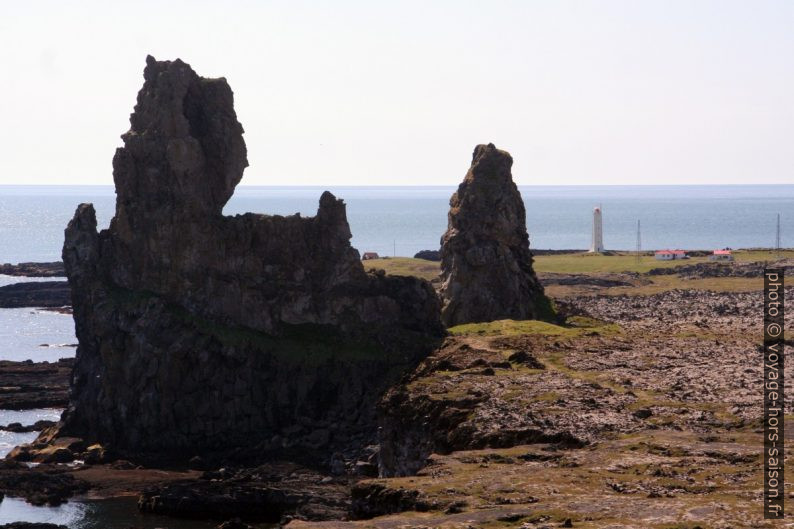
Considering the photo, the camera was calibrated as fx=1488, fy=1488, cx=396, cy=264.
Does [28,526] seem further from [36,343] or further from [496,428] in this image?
[36,343]

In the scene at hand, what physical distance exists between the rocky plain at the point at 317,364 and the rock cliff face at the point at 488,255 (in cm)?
20

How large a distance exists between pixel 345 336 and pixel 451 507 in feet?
197

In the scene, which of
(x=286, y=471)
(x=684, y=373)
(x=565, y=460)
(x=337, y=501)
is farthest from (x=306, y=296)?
(x=565, y=460)

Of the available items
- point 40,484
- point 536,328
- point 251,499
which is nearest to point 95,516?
point 40,484

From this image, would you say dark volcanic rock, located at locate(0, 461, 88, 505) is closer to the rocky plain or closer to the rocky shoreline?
the rocky shoreline

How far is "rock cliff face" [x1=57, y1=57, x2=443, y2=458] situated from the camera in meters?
116

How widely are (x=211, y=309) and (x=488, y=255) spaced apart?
27.6 m

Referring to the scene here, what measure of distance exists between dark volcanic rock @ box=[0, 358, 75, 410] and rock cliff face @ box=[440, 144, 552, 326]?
36264 millimetres

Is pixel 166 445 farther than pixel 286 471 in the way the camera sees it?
Yes

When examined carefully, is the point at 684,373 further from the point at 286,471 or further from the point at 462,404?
the point at 286,471

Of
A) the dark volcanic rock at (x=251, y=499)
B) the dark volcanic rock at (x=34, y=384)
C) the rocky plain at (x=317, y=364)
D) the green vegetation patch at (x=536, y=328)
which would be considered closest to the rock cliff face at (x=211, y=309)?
the rocky plain at (x=317, y=364)

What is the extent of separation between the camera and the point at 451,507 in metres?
62.8

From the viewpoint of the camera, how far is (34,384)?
146m

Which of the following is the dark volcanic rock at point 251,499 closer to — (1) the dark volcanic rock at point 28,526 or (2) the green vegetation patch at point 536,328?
(1) the dark volcanic rock at point 28,526
